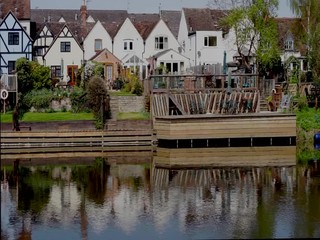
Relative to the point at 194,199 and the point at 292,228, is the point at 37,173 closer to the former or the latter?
the point at 194,199

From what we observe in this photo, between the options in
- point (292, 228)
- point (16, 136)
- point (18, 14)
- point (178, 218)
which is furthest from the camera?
point (18, 14)

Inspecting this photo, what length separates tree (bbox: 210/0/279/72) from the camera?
51.2 m

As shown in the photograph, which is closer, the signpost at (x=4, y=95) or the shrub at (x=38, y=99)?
the signpost at (x=4, y=95)

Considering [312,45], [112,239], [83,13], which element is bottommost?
[112,239]

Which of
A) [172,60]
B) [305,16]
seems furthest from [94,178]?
[305,16]

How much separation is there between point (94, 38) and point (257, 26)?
54.7 feet

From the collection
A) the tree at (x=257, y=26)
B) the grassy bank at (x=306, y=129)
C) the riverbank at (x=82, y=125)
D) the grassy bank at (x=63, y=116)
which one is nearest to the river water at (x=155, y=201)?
the riverbank at (x=82, y=125)

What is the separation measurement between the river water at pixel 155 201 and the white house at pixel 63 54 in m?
26.8

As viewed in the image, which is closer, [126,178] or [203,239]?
[203,239]

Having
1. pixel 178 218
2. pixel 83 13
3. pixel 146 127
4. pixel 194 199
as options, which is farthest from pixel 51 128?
pixel 83 13

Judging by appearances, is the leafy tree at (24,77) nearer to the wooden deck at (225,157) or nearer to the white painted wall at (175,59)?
the wooden deck at (225,157)

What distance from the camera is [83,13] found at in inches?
2522

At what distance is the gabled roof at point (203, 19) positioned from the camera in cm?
6200

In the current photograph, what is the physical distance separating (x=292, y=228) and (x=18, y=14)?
4572 centimetres
